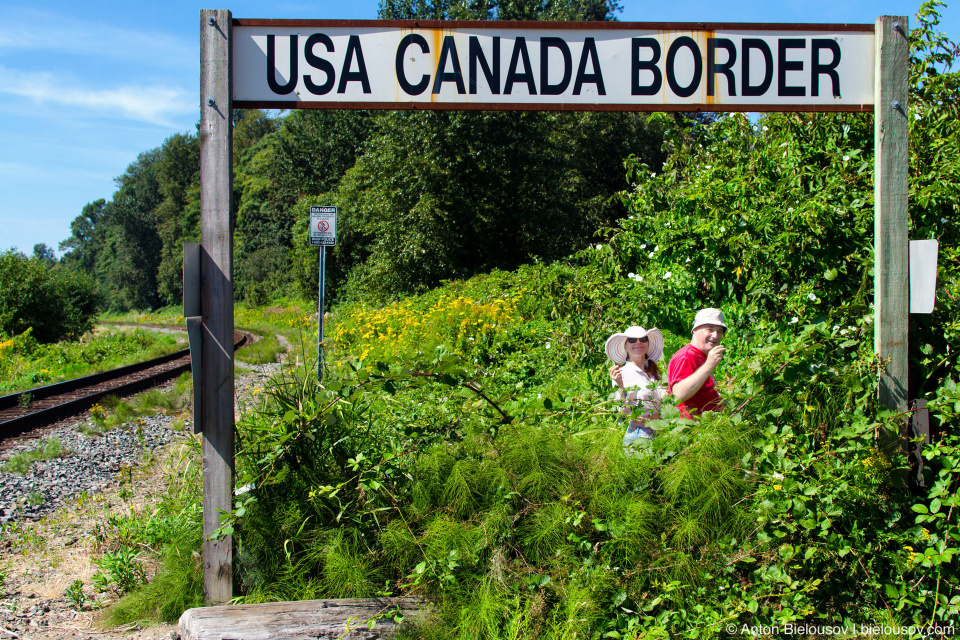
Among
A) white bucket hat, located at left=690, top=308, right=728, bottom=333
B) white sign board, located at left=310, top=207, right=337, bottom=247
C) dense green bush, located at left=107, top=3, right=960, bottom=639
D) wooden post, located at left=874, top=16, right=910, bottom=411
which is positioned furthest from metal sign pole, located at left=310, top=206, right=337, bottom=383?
wooden post, located at left=874, top=16, right=910, bottom=411

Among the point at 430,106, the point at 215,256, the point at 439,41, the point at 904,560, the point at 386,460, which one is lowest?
the point at 904,560

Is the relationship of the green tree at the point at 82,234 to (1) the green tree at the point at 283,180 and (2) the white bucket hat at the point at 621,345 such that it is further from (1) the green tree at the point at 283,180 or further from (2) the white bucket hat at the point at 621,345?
(2) the white bucket hat at the point at 621,345

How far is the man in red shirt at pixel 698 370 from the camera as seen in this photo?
12.3 ft

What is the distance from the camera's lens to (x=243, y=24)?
3.36 metres

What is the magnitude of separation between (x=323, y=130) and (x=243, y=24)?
39.5 meters

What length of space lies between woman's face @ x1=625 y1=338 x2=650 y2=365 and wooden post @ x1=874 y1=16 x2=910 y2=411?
135 centimetres

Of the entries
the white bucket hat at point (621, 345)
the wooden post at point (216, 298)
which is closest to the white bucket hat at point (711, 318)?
the white bucket hat at point (621, 345)

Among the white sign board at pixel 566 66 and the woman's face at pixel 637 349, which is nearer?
the white sign board at pixel 566 66

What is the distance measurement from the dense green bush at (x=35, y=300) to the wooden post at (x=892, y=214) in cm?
2645

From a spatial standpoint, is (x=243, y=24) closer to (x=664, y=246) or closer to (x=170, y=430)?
(x=664, y=246)

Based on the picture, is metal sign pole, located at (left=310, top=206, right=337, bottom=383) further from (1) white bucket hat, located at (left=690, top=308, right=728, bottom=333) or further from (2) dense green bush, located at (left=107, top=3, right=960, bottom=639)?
(1) white bucket hat, located at (left=690, top=308, right=728, bottom=333)

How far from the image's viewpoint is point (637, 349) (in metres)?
4.32

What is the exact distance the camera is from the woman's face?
170 inches

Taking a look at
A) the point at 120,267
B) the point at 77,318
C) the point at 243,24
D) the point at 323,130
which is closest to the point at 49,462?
the point at 243,24
